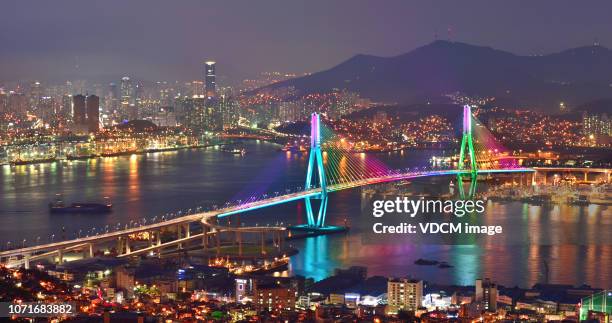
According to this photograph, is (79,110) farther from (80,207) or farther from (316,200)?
(316,200)

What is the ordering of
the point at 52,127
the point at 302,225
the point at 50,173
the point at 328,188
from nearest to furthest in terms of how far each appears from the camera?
1. the point at 302,225
2. the point at 328,188
3. the point at 50,173
4. the point at 52,127

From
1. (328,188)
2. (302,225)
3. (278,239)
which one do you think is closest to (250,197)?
(328,188)

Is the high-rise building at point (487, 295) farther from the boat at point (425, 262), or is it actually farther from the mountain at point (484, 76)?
the mountain at point (484, 76)

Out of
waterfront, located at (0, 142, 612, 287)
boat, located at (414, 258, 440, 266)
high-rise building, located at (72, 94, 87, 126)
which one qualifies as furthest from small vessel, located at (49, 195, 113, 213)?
high-rise building, located at (72, 94, 87, 126)

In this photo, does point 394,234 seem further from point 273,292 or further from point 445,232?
point 273,292

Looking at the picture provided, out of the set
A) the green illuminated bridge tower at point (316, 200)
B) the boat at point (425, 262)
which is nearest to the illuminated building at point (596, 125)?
the green illuminated bridge tower at point (316, 200)

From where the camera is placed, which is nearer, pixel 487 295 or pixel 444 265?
pixel 487 295

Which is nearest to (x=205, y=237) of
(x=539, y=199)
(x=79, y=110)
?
(x=539, y=199)
